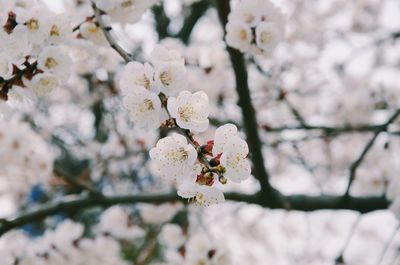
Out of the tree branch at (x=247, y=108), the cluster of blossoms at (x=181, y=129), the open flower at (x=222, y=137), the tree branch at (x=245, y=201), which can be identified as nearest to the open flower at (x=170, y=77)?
the cluster of blossoms at (x=181, y=129)

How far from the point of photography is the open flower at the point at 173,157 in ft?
3.66

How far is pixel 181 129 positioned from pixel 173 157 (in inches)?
2.8

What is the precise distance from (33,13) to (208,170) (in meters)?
0.78

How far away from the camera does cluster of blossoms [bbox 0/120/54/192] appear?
3646 mm

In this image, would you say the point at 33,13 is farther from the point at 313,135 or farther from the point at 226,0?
the point at 313,135

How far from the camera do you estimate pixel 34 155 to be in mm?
3834

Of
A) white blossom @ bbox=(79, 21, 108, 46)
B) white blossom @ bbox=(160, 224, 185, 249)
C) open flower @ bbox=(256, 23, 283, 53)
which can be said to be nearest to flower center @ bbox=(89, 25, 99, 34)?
white blossom @ bbox=(79, 21, 108, 46)

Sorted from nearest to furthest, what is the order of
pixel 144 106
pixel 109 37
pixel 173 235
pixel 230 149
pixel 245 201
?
pixel 230 149, pixel 144 106, pixel 109 37, pixel 245 201, pixel 173 235

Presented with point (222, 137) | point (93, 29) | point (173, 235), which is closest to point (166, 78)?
point (222, 137)

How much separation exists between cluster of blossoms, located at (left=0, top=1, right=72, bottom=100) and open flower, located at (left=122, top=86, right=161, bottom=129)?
40 cm

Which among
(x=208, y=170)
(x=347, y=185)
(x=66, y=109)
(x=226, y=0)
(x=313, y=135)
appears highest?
(x=226, y=0)

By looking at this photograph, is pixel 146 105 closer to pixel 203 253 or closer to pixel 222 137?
pixel 222 137

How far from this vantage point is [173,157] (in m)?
1.15

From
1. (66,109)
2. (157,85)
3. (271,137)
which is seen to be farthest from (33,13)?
(66,109)
